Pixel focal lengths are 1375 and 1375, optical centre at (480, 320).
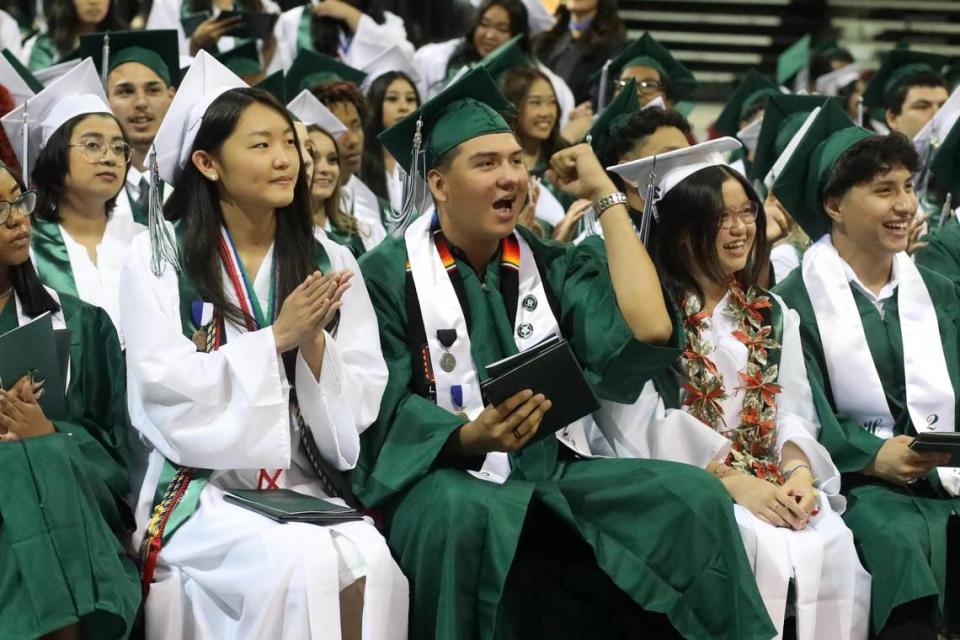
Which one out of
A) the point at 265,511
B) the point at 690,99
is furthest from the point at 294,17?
the point at 265,511

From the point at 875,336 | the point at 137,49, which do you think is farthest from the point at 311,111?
the point at 875,336

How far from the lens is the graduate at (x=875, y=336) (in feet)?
13.7

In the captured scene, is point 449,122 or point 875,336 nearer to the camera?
point 449,122

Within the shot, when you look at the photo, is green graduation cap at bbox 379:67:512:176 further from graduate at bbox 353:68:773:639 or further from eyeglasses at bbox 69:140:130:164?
eyeglasses at bbox 69:140:130:164

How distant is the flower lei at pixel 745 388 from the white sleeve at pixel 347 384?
3.22 feet

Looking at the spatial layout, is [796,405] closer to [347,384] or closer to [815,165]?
[815,165]

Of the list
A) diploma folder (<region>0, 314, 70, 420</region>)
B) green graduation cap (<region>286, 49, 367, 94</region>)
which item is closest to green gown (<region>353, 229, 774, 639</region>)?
diploma folder (<region>0, 314, 70, 420</region>)

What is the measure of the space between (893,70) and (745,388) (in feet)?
13.7

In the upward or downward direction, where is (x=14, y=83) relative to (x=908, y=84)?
upward

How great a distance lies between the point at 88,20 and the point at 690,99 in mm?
5022

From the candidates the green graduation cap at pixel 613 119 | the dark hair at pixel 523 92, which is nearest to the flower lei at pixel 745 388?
the green graduation cap at pixel 613 119

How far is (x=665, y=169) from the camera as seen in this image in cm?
430

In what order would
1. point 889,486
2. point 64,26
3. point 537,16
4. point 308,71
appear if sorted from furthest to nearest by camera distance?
point 537,16 < point 64,26 < point 308,71 < point 889,486

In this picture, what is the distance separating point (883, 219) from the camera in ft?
14.8
